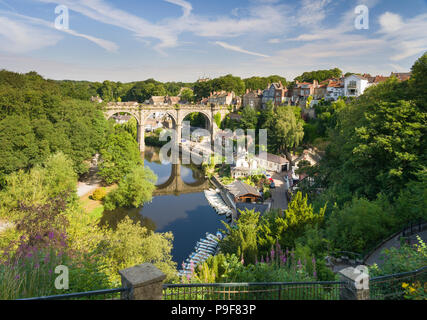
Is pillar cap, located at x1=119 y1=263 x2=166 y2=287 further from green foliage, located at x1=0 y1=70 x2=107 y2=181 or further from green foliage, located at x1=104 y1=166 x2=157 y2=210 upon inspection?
green foliage, located at x1=0 y1=70 x2=107 y2=181

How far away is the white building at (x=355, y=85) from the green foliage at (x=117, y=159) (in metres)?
29.6

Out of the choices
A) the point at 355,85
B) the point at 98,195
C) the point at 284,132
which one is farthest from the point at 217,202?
the point at 355,85

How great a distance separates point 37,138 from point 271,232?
19335 mm

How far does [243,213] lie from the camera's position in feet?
50.1

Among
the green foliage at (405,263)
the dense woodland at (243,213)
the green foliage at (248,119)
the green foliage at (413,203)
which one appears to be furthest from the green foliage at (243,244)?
the green foliage at (248,119)

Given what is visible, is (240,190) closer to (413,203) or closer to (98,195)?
(98,195)

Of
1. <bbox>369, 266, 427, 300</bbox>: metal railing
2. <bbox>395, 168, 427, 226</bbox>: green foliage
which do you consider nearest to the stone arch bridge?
<bbox>395, 168, 427, 226</bbox>: green foliage

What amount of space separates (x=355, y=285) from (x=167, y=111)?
48.0 m

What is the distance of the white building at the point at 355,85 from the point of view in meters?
39.7
